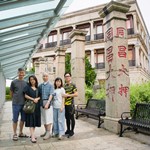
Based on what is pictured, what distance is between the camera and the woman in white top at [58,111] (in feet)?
19.8

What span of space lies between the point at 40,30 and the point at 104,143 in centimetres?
622

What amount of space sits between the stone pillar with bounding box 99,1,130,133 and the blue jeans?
153 cm

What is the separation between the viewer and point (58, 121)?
19.9ft

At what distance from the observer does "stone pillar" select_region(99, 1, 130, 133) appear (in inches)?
259

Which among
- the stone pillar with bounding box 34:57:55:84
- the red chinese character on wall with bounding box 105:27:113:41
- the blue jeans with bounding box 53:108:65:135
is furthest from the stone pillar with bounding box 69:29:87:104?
the stone pillar with bounding box 34:57:55:84

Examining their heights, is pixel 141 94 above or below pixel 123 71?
below

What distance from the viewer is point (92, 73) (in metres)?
24.2

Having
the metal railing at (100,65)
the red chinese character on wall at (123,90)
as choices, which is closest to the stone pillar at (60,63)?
the red chinese character on wall at (123,90)

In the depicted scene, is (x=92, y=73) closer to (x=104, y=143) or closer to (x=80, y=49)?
(x=80, y=49)

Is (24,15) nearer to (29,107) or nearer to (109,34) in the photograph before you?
(109,34)

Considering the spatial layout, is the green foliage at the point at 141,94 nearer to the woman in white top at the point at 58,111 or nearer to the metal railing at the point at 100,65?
the woman in white top at the point at 58,111

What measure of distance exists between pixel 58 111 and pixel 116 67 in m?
2.13

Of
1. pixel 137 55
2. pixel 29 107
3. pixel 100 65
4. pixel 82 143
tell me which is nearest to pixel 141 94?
pixel 82 143

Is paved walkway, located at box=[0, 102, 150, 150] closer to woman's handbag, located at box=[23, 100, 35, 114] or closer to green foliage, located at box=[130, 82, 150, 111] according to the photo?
woman's handbag, located at box=[23, 100, 35, 114]
